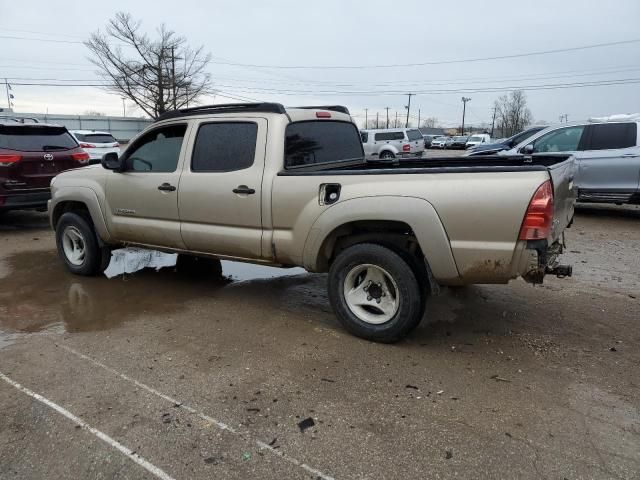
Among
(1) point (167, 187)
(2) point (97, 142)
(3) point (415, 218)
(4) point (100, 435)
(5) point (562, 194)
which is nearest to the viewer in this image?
(4) point (100, 435)

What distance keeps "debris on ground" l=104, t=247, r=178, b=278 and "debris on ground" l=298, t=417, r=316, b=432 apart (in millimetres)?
3936

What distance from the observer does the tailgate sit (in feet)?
11.7

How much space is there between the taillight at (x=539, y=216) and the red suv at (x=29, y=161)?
832cm

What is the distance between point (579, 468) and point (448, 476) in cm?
67

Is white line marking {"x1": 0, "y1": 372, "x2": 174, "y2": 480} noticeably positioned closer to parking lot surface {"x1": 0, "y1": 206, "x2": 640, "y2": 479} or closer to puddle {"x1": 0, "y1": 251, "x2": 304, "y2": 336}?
parking lot surface {"x1": 0, "y1": 206, "x2": 640, "y2": 479}

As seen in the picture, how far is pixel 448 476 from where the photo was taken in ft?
8.39

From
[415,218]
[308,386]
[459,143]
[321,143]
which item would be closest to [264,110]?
[321,143]

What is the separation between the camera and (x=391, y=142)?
2641cm

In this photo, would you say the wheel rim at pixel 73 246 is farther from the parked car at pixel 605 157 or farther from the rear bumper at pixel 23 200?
the parked car at pixel 605 157

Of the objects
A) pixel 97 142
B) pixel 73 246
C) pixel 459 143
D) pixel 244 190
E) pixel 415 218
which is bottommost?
pixel 73 246

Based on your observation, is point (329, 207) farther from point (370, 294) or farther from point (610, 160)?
point (610, 160)

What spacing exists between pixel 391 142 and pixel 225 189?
74.4ft

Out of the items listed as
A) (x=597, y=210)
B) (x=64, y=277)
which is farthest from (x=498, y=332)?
(x=597, y=210)

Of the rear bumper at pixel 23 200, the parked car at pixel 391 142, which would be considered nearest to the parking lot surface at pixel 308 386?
the rear bumper at pixel 23 200
